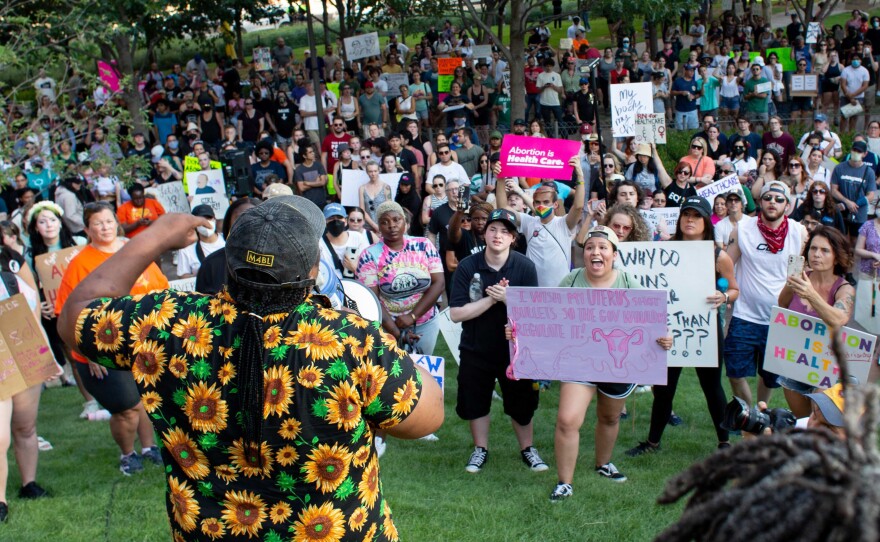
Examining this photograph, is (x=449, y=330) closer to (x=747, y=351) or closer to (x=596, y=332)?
(x=596, y=332)

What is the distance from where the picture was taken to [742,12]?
29469 mm

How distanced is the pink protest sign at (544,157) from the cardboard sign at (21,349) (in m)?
4.68

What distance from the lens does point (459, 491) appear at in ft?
19.4

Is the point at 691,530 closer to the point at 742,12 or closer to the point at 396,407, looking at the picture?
the point at 396,407

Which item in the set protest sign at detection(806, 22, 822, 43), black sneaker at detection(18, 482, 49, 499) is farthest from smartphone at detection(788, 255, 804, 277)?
protest sign at detection(806, 22, 822, 43)

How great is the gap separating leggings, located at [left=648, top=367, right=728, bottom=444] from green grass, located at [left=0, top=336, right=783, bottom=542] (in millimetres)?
226

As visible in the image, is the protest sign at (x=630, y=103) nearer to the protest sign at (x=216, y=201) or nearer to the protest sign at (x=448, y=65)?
the protest sign at (x=216, y=201)

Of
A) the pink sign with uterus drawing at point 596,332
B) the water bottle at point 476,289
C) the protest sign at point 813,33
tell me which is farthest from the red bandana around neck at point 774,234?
the protest sign at point 813,33

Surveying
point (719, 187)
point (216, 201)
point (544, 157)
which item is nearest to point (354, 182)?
point (216, 201)

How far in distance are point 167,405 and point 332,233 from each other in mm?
5670

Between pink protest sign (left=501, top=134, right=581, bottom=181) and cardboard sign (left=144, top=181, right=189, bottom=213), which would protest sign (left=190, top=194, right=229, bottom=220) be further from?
pink protest sign (left=501, top=134, right=581, bottom=181)

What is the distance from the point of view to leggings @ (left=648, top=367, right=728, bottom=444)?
20.9 ft

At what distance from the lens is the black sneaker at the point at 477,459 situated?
20.8ft

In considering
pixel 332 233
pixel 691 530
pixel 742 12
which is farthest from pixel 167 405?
pixel 742 12
